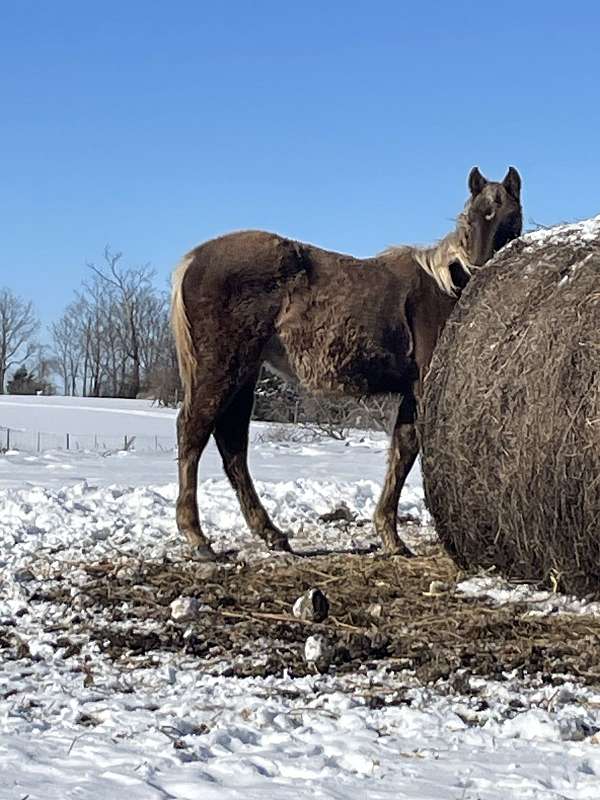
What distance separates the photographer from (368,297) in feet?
23.4

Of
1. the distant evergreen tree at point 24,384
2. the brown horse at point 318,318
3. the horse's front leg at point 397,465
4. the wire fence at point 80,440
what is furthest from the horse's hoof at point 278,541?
the distant evergreen tree at point 24,384

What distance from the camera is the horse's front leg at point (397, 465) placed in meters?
7.17

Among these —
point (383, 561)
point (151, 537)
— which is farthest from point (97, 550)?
point (383, 561)

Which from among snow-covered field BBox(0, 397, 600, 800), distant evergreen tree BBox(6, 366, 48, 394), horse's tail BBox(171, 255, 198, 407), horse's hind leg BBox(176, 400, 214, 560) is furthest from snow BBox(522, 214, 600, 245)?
distant evergreen tree BBox(6, 366, 48, 394)

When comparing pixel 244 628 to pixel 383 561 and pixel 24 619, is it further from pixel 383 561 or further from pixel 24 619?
pixel 383 561

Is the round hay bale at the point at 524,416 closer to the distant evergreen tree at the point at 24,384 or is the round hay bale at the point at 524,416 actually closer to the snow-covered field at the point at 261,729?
the snow-covered field at the point at 261,729

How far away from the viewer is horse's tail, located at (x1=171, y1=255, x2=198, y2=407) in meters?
7.06

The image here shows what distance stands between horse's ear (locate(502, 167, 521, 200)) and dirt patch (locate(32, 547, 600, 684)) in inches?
97.0

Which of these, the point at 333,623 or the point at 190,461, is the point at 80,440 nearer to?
the point at 190,461

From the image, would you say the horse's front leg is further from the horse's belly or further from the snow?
the snow

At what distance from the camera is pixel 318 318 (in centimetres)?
708

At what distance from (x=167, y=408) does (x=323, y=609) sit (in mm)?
34114

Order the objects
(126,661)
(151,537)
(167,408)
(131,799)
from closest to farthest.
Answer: (131,799) → (126,661) → (151,537) → (167,408)

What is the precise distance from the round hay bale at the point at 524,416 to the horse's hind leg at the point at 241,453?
1.72 meters
